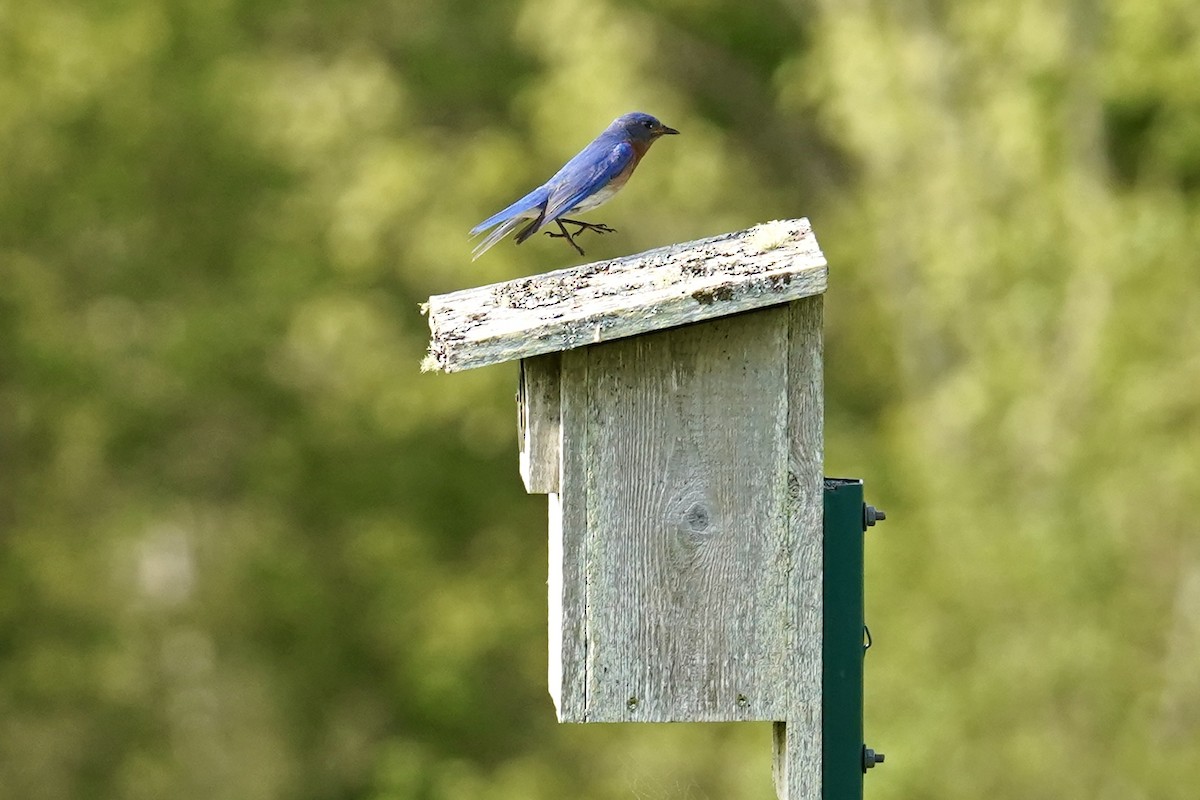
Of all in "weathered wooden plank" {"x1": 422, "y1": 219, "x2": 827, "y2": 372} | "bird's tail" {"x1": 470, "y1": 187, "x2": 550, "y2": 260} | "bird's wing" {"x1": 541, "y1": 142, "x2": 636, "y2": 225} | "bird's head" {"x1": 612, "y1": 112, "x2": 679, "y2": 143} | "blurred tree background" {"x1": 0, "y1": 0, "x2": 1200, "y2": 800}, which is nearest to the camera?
"weathered wooden plank" {"x1": 422, "y1": 219, "x2": 827, "y2": 372}

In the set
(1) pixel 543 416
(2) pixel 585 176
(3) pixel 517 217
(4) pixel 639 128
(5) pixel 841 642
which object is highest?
(4) pixel 639 128

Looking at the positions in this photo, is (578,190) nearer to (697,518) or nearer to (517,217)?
(517,217)

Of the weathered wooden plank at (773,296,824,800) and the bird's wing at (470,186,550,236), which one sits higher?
the bird's wing at (470,186,550,236)

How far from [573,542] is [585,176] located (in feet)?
3.16

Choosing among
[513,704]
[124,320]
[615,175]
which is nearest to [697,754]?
[513,704]

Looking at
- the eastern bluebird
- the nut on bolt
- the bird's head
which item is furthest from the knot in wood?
the bird's head

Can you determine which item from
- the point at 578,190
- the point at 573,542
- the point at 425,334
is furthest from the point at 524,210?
the point at 425,334

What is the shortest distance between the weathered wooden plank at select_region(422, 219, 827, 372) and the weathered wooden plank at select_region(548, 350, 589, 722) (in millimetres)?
105

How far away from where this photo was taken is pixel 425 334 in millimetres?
12875

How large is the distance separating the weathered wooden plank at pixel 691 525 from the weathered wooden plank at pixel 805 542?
0.05 feet

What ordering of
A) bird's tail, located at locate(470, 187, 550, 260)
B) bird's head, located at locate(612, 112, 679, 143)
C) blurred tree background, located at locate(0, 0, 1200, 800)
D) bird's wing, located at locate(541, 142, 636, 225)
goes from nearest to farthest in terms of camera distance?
bird's tail, located at locate(470, 187, 550, 260) < bird's wing, located at locate(541, 142, 636, 225) < bird's head, located at locate(612, 112, 679, 143) < blurred tree background, located at locate(0, 0, 1200, 800)

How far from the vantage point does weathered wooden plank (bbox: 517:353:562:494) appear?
3.03 metres

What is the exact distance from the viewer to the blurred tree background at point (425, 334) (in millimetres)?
9297

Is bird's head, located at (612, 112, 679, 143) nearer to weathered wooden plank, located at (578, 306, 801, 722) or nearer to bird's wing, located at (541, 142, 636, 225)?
bird's wing, located at (541, 142, 636, 225)
